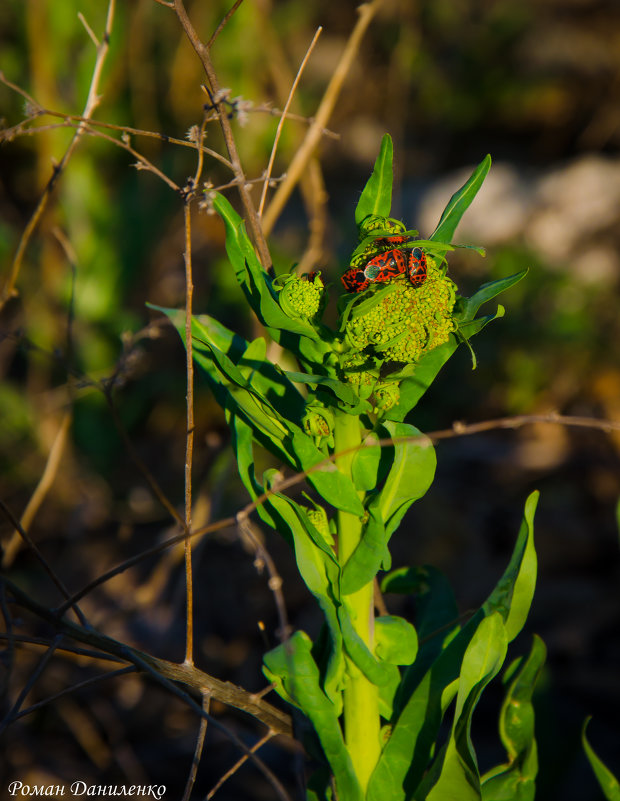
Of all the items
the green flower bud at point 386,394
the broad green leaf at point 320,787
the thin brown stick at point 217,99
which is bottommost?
the broad green leaf at point 320,787

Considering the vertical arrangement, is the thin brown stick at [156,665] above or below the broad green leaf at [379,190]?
below

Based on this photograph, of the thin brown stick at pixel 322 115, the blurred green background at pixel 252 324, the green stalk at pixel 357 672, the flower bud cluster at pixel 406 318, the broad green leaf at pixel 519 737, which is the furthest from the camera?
the blurred green background at pixel 252 324

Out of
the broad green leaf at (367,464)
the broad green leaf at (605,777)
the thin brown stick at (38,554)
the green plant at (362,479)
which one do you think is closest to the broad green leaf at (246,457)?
the green plant at (362,479)

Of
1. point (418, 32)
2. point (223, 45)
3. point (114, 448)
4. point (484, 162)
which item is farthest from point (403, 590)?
point (418, 32)

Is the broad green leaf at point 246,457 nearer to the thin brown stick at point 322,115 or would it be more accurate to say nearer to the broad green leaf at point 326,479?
the broad green leaf at point 326,479

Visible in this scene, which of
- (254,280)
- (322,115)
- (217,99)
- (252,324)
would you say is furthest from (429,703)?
(252,324)

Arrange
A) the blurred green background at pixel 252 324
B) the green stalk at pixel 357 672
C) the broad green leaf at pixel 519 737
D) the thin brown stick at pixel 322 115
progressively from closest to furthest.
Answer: the green stalk at pixel 357 672
the broad green leaf at pixel 519 737
the thin brown stick at pixel 322 115
the blurred green background at pixel 252 324

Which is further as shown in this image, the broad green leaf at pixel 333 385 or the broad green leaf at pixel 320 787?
the broad green leaf at pixel 320 787

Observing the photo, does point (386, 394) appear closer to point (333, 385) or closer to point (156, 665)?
point (333, 385)
